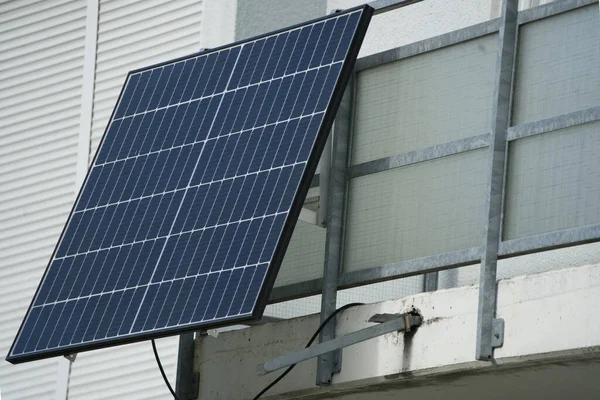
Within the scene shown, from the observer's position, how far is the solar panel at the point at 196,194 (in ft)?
33.2

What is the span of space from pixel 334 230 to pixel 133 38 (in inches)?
204

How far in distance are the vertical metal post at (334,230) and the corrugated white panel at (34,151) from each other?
15.9 feet

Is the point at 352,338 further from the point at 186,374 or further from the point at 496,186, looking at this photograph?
the point at 186,374

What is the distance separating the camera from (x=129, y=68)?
51.0 ft

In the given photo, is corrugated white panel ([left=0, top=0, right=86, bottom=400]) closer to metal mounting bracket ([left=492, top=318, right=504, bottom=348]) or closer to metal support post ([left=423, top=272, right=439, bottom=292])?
metal support post ([left=423, top=272, right=439, bottom=292])

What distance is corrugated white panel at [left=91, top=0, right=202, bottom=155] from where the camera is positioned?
49.8 ft

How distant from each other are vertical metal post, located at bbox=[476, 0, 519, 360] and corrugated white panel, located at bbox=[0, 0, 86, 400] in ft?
20.6

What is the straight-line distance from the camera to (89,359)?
48.7 feet

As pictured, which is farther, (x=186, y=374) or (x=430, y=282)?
(x=186, y=374)

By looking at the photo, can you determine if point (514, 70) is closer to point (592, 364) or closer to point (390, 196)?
point (390, 196)

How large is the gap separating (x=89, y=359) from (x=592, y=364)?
6396mm

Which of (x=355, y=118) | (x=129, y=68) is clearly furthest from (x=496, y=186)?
(x=129, y=68)

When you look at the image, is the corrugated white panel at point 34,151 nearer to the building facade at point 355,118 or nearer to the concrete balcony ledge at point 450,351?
the building facade at point 355,118

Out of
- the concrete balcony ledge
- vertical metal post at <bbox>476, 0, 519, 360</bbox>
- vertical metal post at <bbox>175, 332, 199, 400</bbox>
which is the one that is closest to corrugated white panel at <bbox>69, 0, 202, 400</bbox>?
vertical metal post at <bbox>175, 332, 199, 400</bbox>
